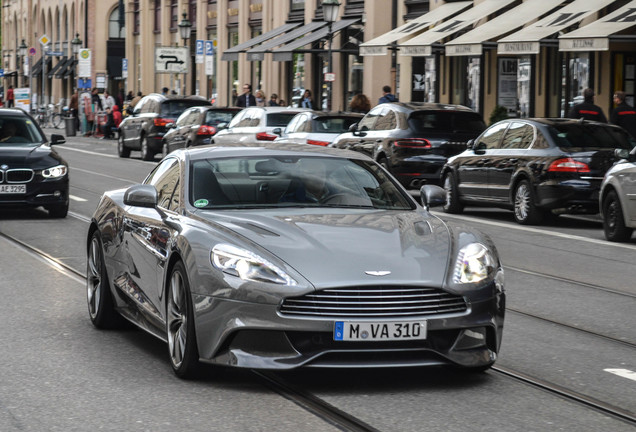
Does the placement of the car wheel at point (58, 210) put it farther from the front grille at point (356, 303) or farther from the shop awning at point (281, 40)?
the shop awning at point (281, 40)

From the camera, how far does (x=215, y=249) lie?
21.6 feet

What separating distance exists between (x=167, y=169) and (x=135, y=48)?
193ft

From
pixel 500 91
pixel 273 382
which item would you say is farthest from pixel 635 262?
Answer: pixel 500 91

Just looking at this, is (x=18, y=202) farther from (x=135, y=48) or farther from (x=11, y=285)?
(x=135, y=48)

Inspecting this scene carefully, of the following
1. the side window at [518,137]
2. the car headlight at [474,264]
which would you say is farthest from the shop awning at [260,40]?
the car headlight at [474,264]

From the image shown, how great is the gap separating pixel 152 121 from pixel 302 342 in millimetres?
28331

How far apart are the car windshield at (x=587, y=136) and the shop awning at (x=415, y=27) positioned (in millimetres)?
15564

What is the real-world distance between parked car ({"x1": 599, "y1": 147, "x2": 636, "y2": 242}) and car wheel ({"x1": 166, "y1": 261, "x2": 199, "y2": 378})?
905cm

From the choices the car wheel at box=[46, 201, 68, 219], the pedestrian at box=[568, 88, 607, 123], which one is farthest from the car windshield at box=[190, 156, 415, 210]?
the pedestrian at box=[568, 88, 607, 123]

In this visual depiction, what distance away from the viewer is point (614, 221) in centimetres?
1545

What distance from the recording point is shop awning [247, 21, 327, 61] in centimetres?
4148

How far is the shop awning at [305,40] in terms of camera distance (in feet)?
130

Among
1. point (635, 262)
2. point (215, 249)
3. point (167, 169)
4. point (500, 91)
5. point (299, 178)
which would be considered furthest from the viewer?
point (500, 91)

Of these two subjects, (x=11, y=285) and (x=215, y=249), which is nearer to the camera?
(x=215, y=249)
